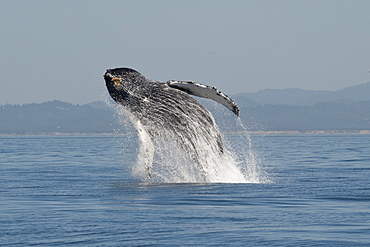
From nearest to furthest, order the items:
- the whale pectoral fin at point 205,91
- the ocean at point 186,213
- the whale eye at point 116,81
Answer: the ocean at point 186,213
the whale eye at point 116,81
the whale pectoral fin at point 205,91

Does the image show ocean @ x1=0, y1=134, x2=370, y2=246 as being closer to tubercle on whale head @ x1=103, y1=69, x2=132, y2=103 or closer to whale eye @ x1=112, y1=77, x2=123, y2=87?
tubercle on whale head @ x1=103, y1=69, x2=132, y2=103

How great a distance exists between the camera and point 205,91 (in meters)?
14.8

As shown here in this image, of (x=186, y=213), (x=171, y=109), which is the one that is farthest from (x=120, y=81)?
(x=186, y=213)

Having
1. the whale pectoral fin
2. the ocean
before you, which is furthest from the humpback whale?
the ocean

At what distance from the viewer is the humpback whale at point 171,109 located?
571 inches

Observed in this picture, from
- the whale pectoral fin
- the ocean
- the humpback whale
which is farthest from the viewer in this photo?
the whale pectoral fin

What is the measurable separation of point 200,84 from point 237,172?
224cm

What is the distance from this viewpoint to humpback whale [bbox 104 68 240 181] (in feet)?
47.5

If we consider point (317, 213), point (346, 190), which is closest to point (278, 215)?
point (317, 213)

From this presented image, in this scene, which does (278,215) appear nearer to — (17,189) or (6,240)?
(6,240)

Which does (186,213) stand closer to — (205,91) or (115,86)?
(115,86)

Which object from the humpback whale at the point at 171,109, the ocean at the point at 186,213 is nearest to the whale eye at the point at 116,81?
the humpback whale at the point at 171,109

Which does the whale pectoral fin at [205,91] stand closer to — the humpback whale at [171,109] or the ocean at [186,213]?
the humpback whale at [171,109]

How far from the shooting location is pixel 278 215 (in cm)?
1012
